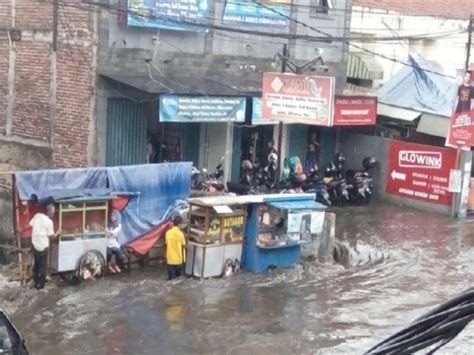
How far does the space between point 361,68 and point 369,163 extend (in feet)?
15.8

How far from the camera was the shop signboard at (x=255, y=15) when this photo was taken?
70.6 ft

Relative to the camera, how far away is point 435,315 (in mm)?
1849

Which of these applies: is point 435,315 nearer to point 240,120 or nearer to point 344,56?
point 240,120

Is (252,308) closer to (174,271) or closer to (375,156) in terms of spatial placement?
(174,271)

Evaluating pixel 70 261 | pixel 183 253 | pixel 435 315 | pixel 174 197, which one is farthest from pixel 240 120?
pixel 435 315

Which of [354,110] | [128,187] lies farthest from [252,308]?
[354,110]

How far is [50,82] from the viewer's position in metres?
→ 19.7

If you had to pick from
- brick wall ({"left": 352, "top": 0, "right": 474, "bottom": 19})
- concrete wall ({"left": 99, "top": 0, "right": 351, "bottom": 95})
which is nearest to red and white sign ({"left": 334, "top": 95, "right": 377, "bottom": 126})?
concrete wall ({"left": 99, "top": 0, "right": 351, "bottom": 95})

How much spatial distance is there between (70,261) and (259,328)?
146 inches

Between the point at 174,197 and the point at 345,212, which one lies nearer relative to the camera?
the point at 174,197

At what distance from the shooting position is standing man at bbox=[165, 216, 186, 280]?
48.4 ft

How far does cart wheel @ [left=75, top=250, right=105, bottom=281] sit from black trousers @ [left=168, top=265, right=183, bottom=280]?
122 centimetres

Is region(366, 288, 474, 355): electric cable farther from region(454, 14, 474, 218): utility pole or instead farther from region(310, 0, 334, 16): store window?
region(310, 0, 334, 16): store window

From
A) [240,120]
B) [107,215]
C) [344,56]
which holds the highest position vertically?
[344,56]
